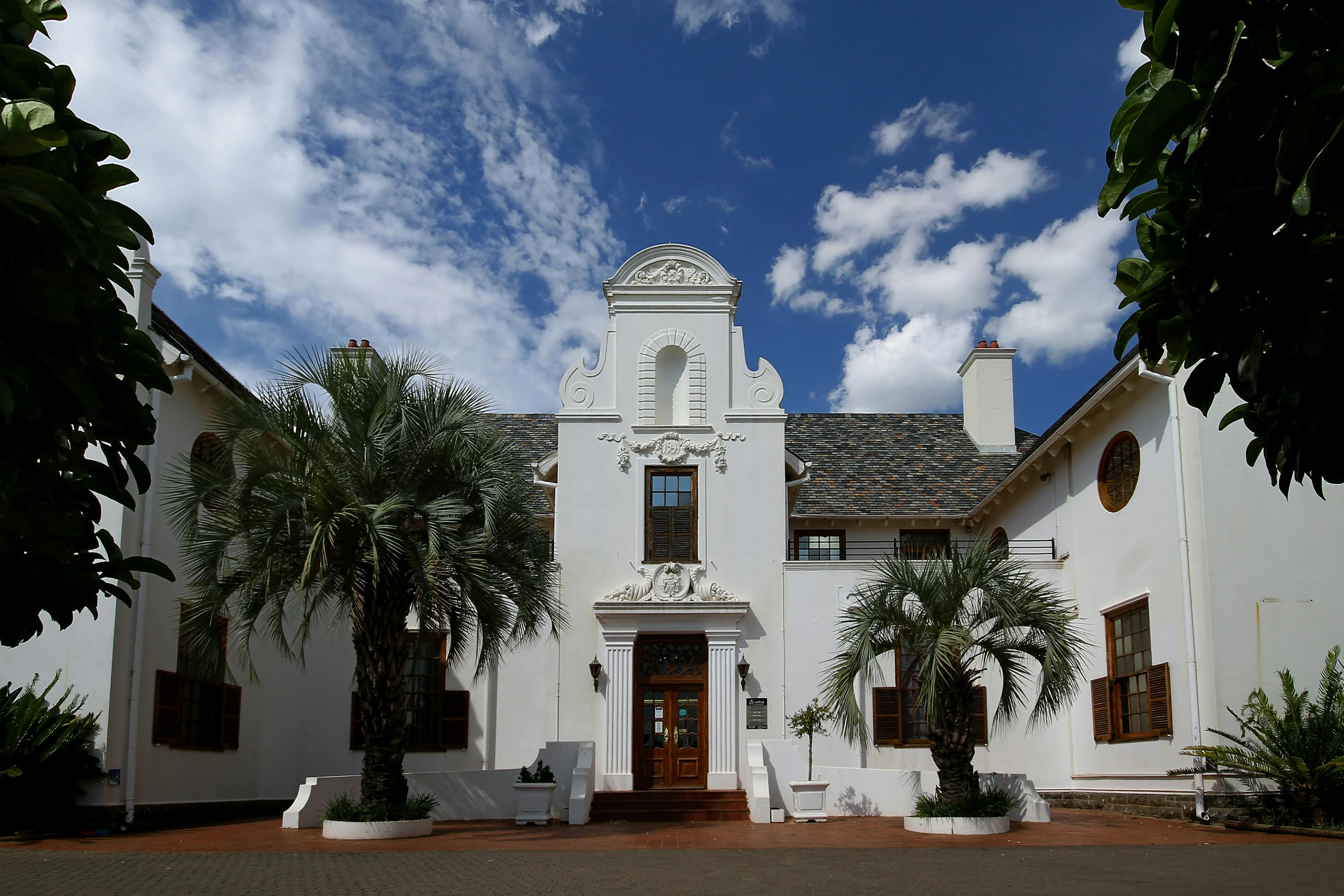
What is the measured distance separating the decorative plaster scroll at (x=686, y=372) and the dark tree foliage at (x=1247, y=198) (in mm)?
16472

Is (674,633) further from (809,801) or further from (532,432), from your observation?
(532,432)

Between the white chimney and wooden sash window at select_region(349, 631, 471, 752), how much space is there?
1395 cm

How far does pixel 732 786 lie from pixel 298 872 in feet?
29.4

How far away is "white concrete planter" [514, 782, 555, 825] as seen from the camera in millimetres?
16875

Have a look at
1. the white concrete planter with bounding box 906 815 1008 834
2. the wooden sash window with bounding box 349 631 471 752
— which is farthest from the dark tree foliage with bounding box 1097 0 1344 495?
the wooden sash window with bounding box 349 631 471 752

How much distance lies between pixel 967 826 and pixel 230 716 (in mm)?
12007

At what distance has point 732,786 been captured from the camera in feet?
61.4

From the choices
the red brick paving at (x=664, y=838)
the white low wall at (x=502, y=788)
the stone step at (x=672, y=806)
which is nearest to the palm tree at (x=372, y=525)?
the red brick paving at (x=664, y=838)

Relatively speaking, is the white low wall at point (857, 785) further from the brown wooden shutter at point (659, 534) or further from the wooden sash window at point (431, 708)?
the wooden sash window at point (431, 708)

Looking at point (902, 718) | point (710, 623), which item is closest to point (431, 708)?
point (710, 623)

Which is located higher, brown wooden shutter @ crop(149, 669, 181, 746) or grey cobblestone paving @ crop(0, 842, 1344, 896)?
brown wooden shutter @ crop(149, 669, 181, 746)

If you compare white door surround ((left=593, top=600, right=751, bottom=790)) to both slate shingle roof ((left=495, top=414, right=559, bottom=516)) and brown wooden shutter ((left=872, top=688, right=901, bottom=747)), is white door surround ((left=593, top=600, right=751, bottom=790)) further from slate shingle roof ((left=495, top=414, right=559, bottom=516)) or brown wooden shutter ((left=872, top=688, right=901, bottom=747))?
slate shingle roof ((left=495, top=414, right=559, bottom=516))

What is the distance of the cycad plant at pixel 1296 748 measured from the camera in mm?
14000

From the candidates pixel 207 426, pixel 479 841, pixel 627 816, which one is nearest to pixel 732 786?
pixel 627 816
